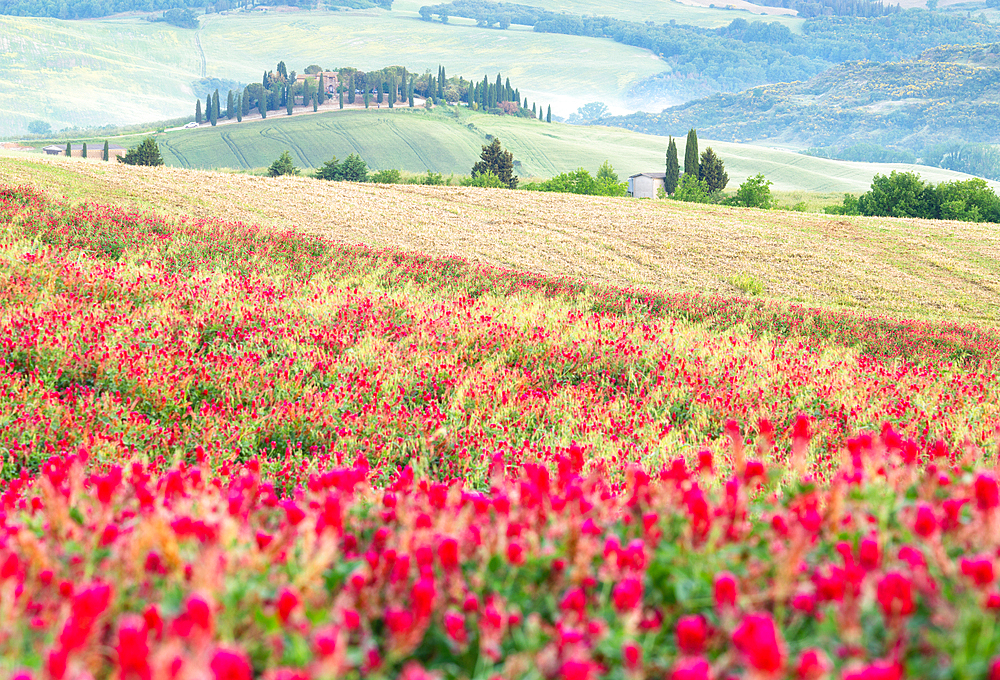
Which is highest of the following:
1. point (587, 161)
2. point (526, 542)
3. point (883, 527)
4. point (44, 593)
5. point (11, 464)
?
point (587, 161)

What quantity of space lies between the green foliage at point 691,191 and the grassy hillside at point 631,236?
29.3m

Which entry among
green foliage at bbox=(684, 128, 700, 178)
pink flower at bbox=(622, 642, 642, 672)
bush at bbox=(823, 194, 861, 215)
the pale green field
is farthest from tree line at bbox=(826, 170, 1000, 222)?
the pale green field

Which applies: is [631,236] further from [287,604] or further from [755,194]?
[755,194]

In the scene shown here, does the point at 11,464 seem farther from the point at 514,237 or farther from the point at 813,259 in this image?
the point at 813,259

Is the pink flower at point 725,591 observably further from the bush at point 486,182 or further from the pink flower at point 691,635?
the bush at point 486,182

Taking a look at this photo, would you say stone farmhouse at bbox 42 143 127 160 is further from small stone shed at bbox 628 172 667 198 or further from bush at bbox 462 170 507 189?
small stone shed at bbox 628 172 667 198

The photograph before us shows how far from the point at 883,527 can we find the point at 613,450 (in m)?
4.23

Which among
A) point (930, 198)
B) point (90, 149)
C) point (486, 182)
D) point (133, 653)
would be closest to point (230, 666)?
point (133, 653)

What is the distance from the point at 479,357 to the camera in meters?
9.89

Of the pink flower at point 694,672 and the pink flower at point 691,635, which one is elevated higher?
the pink flower at point 694,672

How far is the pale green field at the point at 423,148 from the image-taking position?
543 ft

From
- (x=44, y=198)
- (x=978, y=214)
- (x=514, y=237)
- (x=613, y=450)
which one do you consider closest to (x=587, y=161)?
(x=978, y=214)

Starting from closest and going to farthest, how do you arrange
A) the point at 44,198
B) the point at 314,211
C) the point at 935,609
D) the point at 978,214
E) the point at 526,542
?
1. the point at 935,609
2. the point at 526,542
3. the point at 44,198
4. the point at 314,211
5. the point at 978,214

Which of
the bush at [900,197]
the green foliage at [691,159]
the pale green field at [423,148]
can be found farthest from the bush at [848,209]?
the pale green field at [423,148]
